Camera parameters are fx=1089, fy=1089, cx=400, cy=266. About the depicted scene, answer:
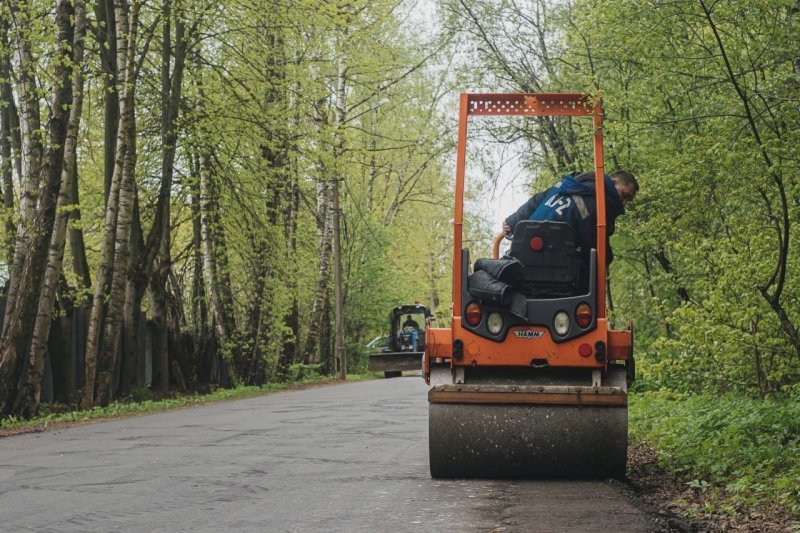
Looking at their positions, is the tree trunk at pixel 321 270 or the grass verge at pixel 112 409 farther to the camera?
the tree trunk at pixel 321 270

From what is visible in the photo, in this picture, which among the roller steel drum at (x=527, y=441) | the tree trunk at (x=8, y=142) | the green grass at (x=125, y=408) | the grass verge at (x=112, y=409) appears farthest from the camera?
the tree trunk at (x=8, y=142)

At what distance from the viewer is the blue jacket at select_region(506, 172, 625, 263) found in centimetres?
927

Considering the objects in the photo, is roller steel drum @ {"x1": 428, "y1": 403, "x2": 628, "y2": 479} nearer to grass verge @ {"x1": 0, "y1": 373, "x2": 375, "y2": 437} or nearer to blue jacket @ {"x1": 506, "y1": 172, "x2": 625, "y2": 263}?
blue jacket @ {"x1": 506, "y1": 172, "x2": 625, "y2": 263}

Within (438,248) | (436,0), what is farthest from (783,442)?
(438,248)

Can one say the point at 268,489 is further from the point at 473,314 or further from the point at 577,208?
the point at 577,208

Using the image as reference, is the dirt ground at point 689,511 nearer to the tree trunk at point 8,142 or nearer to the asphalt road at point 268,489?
the asphalt road at point 268,489

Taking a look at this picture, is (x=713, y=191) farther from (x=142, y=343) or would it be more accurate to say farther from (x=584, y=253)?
(x=142, y=343)

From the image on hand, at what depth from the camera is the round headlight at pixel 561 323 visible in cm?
896

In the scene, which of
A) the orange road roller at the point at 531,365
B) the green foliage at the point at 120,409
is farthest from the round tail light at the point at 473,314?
the green foliage at the point at 120,409

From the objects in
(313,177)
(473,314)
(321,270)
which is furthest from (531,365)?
(321,270)

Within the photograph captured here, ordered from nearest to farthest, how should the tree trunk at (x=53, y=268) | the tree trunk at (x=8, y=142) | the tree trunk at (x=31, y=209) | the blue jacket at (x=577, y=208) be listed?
the blue jacket at (x=577, y=208) → the tree trunk at (x=31, y=209) → the tree trunk at (x=53, y=268) → the tree trunk at (x=8, y=142)

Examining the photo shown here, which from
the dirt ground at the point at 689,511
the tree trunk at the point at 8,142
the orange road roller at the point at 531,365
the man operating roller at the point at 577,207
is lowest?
the dirt ground at the point at 689,511

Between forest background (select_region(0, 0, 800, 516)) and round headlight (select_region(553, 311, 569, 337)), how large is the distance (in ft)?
5.27

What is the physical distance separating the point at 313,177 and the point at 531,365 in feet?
Answer: 68.7
